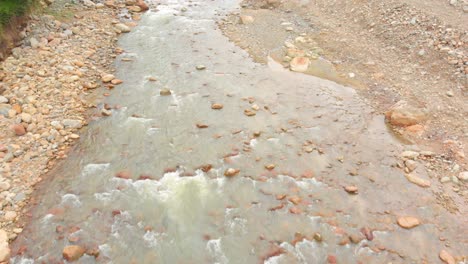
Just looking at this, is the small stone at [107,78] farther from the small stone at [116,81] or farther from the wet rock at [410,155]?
the wet rock at [410,155]

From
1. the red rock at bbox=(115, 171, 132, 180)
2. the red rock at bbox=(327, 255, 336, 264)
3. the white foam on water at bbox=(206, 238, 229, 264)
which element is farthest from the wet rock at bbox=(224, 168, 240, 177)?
the red rock at bbox=(327, 255, 336, 264)

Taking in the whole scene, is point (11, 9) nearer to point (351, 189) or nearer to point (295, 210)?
point (295, 210)

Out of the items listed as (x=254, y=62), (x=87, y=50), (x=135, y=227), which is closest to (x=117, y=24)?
(x=87, y=50)

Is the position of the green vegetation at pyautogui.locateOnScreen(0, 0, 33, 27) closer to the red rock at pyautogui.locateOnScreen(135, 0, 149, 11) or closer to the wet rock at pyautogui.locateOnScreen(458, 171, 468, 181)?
the red rock at pyautogui.locateOnScreen(135, 0, 149, 11)

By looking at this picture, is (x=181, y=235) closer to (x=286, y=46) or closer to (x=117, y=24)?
(x=286, y=46)

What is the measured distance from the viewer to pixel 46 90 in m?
10.5

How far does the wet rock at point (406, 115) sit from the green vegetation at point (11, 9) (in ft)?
41.2

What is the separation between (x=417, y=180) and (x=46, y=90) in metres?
10.6

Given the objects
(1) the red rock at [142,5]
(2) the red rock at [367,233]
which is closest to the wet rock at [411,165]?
(2) the red rock at [367,233]

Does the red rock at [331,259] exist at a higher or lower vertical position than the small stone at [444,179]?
lower

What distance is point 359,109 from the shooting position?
11.1 m

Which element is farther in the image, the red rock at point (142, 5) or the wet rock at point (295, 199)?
the red rock at point (142, 5)

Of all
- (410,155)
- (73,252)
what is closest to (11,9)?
(73,252)

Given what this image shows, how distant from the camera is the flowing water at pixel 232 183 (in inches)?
282
